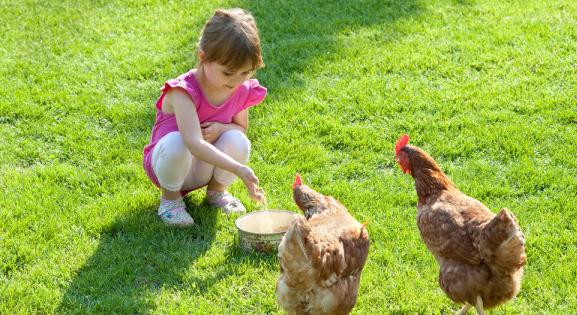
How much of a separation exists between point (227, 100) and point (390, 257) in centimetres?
154

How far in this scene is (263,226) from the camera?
15.5 ft

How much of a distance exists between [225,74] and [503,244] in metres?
2.03

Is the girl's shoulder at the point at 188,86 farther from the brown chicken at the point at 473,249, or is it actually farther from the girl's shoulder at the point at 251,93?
the brown chicken at the point at 473,249

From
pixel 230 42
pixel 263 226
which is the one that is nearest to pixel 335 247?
pixel 263 226

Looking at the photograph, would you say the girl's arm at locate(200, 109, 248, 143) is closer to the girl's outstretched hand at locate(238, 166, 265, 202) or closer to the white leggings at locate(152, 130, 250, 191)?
the white leggings at locate(152, 130, 250, 191)

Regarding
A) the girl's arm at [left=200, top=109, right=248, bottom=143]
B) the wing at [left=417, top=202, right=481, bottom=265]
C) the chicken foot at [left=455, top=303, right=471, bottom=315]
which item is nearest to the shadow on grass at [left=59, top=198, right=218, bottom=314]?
the girl's arm at [left=200, top=109, right=248, bottom=143]

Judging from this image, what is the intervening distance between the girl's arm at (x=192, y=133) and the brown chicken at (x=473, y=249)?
4.03 ft

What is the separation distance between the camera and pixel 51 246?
4.54m

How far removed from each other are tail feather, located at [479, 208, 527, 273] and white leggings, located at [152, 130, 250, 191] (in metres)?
1.95

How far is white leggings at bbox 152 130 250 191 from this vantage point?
15.4 ft

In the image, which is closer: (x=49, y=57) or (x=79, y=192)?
(x=79, y=192)

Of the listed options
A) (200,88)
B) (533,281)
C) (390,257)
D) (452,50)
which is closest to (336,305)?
(390,257)

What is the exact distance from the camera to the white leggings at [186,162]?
4699mm

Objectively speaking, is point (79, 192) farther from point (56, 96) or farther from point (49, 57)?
point (49, 57)
